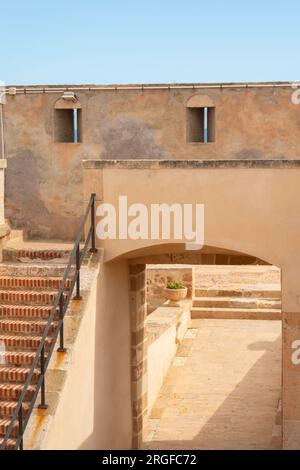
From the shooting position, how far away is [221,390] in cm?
1515

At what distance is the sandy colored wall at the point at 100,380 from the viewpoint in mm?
8047

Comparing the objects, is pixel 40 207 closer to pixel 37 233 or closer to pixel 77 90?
pixel 37 233

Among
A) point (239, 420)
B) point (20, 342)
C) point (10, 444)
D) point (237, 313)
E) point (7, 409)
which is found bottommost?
point (239, 420)

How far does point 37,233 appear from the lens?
15047mm

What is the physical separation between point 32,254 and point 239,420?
5302mm

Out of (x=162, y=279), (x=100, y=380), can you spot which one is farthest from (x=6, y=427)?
(x=162, y=279)

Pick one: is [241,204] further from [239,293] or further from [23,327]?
→ [239,293]

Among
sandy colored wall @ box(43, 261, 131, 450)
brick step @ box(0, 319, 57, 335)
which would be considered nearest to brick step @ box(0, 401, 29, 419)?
sandy colored wall @ box(43, 261, 131, 450)

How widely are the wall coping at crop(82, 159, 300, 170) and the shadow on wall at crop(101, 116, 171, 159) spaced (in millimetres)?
5411

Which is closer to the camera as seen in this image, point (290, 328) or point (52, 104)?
point (290, 328)

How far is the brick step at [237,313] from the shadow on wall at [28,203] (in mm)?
7014

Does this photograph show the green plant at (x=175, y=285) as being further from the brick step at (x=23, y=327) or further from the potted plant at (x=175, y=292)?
the brick step at (x=23, y=327)
